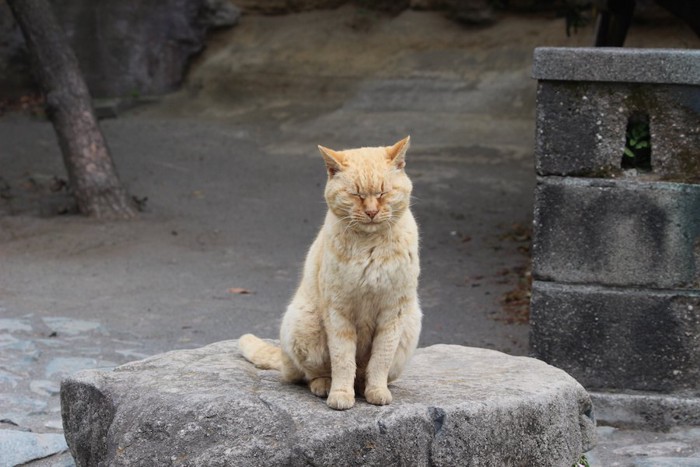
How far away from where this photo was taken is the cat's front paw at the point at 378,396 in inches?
164

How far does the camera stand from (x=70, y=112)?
34.6 feet

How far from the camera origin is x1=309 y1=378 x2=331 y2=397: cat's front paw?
435cm

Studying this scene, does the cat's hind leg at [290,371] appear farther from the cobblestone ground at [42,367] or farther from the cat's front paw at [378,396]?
the cobblestone ground at [42,367]

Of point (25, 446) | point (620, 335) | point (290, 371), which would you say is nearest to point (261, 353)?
point (290, 371)

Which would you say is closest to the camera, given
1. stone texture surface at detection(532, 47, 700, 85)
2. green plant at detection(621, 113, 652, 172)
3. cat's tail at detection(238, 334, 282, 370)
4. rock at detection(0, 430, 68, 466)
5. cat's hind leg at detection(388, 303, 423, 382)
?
cat's hind leg at detection(388, 303, 423, 382)

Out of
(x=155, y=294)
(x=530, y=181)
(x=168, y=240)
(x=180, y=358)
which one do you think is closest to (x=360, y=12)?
(x=530, y=181)

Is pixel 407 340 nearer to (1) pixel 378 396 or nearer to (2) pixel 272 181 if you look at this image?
(1) pixel 378 396

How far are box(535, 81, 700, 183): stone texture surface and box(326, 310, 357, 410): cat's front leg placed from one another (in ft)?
6.88

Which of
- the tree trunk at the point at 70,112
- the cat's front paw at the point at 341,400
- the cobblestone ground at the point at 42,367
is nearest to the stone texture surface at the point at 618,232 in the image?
the cat's front paw at the point at 341,400

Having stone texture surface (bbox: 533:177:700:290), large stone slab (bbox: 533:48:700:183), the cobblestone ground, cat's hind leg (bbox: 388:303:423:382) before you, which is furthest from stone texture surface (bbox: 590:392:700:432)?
the cobblestone ground

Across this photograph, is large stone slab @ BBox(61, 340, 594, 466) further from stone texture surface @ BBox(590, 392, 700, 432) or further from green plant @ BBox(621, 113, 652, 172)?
green plant @ BBox(621, 113, 652, 172)

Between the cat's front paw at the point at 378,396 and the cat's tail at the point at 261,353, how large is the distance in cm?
68

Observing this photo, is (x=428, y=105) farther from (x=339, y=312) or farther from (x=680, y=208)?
(x=339, y=312)

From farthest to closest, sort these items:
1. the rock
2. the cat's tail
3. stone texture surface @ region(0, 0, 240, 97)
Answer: stone texture surface @ region(0, 0, 240, 97), the rock, the cat's tail
